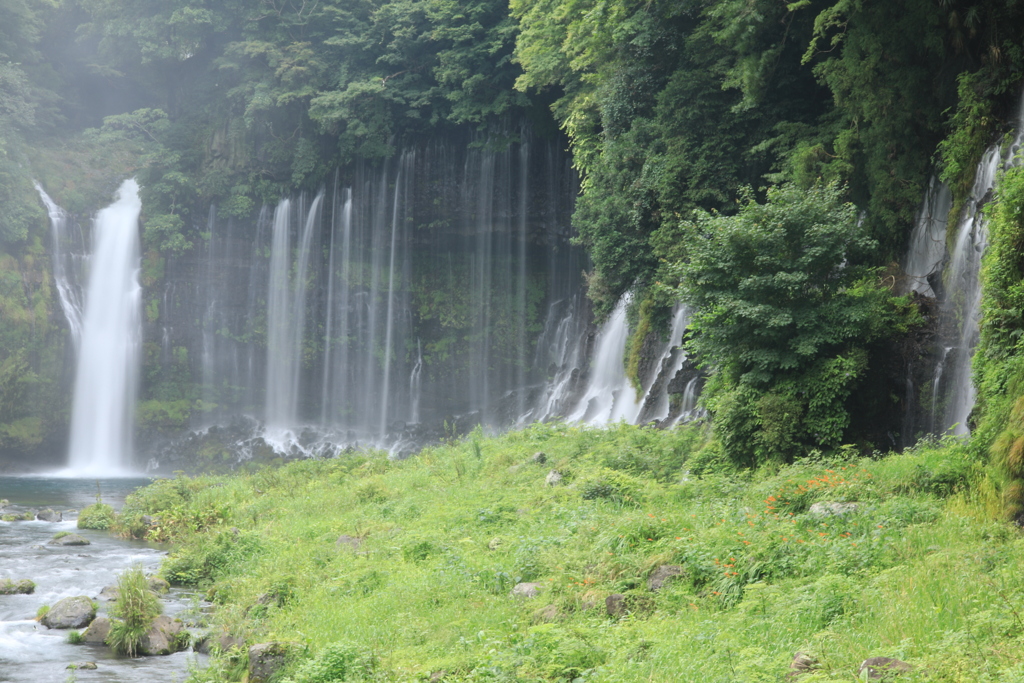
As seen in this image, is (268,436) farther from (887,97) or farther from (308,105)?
(887,97)

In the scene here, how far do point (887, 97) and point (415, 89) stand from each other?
803 inches

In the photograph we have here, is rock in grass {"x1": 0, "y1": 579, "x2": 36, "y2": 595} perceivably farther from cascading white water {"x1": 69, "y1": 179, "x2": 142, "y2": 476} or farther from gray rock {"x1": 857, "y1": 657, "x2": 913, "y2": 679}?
cascading white water {"x1": 69, "y1": 179, "x2": 142, "y2": 476}

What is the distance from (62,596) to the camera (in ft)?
37.1

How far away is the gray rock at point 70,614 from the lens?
32.9 ft

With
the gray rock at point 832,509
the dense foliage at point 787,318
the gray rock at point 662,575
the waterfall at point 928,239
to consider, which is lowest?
the gray rock at point 662,575

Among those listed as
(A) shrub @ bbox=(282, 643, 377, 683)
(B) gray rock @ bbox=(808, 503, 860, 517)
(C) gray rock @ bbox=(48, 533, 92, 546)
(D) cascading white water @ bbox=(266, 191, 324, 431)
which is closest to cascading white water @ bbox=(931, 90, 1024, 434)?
(B) gray rock @ bbox=(808, 503, 860, 517)

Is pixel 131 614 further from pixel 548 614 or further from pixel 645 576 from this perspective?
pixel 645 576

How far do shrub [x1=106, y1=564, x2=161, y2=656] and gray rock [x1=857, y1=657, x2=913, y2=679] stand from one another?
7.87 meters

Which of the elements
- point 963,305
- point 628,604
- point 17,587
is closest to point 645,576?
point 628,604

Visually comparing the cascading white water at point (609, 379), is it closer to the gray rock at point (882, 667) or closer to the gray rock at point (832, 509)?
the gray rock at point (832, 509)

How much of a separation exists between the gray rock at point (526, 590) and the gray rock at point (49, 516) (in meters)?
14.7

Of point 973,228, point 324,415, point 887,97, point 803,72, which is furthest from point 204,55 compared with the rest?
point 973,228

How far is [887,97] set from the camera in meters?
13.5

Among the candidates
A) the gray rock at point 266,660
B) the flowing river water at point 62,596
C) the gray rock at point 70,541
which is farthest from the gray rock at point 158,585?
the gray rock at point 266,660
